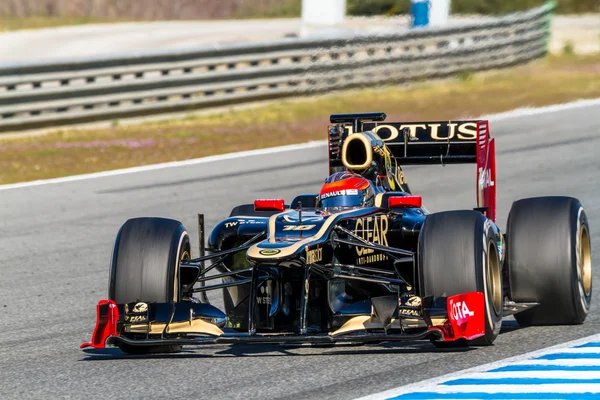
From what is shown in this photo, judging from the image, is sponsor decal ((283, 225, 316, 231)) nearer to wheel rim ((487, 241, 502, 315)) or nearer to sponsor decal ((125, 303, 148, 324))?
sponsor decal ((125, 303, 148, 324))

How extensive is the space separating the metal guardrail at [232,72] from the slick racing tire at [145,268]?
38.9 ft

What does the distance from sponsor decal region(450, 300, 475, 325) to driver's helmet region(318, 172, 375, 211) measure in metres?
1.37

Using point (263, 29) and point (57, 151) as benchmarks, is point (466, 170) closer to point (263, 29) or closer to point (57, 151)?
point (57, 151)

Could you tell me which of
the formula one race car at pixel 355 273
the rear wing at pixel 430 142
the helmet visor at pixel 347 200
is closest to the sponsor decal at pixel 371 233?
the formula one race car at pixel 355 273

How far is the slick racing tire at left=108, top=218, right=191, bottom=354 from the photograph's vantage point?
7.34 meters

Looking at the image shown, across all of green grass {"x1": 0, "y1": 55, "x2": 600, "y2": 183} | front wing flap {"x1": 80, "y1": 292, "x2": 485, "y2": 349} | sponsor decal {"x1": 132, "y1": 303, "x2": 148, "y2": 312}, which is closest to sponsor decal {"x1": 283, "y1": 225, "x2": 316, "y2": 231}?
front wing flap {"x1": 80, "y1": 292, "x2": 485, "y2": 349}

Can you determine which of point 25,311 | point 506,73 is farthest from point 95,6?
point 25,311

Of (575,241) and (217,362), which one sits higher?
(575,241)

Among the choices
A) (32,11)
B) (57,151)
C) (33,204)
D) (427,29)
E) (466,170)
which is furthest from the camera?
(32,11)

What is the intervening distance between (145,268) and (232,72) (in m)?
14.9

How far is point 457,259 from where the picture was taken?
22.8ft

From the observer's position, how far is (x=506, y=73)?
27.5 m

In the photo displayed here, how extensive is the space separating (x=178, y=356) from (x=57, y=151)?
11333 mm

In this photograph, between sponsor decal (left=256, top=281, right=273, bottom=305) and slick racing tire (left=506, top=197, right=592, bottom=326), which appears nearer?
sponsor decal (left=256, top=281, right=273, bottom=305)
